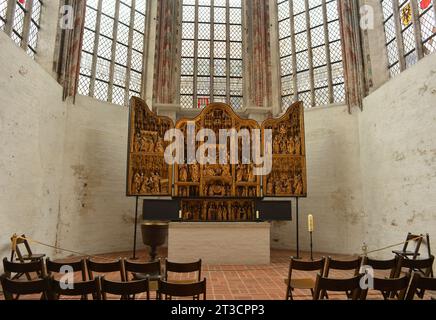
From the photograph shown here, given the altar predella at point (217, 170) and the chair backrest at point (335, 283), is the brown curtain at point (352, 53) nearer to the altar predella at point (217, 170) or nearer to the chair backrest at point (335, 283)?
the altar predella at point (217, 170)

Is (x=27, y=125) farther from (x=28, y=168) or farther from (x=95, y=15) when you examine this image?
(x=95, y=15)

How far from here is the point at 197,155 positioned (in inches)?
422

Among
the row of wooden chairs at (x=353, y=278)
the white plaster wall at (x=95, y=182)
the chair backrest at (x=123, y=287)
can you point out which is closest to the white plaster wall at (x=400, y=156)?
the row of wooden chairs at (x=353, y=278)

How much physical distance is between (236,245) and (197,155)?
3.26m

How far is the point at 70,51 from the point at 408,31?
1137 cm

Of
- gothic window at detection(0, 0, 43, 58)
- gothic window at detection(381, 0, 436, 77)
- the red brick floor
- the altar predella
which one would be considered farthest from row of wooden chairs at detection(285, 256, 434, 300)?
gothic window at detection(0, 0, 43, 58)

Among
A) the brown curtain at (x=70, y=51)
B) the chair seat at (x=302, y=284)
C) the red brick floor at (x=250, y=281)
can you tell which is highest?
the brown curtain at (x=70, y=51)

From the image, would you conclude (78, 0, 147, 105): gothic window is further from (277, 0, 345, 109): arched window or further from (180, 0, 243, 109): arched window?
(277, 0, 345, 109): arched window

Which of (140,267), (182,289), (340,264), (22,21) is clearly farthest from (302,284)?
(22,21)

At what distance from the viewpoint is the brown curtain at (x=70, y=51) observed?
10546 millimetres

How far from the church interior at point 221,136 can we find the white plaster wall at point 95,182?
0.05 meters

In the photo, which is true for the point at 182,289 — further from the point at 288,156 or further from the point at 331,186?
the point at 331,186
